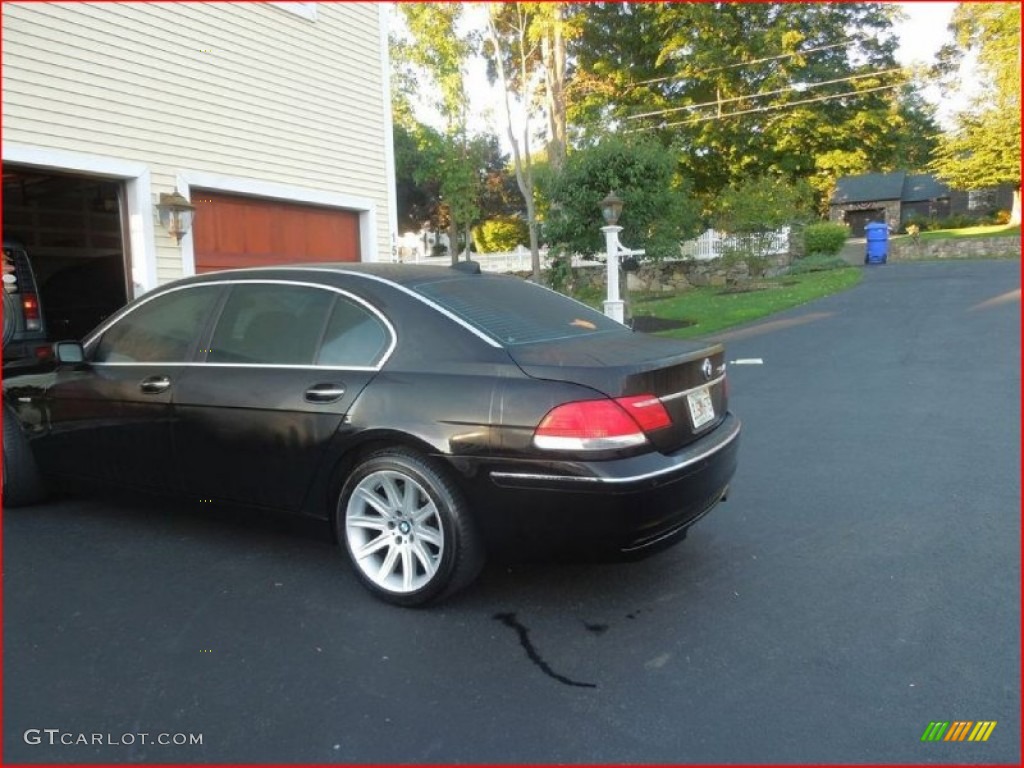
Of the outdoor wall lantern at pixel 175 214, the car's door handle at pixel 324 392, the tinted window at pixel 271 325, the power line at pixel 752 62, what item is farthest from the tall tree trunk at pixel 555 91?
the car's door handle at pixel 324 392

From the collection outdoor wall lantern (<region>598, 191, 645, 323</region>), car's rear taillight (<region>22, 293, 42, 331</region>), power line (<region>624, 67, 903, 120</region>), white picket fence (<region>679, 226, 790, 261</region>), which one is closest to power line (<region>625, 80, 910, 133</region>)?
power line (<region>624, 67, 903, 120</region>)

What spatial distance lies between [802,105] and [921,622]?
3205cm

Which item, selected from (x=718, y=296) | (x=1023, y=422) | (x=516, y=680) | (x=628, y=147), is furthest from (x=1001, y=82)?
(x=516, y=680)

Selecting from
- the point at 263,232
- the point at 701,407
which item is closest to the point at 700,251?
the point at 263,232

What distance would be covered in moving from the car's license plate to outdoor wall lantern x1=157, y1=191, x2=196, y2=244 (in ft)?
22.1

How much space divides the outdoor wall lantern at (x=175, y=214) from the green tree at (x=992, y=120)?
32359 millimetres

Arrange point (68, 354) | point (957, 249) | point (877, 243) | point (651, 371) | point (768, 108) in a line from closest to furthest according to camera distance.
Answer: point (651, 371) < point (68, 354) < point (877, 243) < point (957, 249) < point (768, 108)

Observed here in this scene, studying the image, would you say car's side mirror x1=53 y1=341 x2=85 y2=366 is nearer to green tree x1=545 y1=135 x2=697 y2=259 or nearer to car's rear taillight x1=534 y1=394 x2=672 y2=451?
car's rear taillight x1=534 y1=394 x2=672 y2=451

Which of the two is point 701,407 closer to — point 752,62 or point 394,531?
point 394,531

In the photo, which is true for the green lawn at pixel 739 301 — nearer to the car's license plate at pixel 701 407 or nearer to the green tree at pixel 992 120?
the car's license plate at pixel 701 407

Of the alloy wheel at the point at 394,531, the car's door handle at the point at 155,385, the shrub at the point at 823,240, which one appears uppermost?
the shrub at the point at 823,240

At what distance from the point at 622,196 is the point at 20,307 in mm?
11055

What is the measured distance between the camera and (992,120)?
3116cm

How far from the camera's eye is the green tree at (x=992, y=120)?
30.5 m
